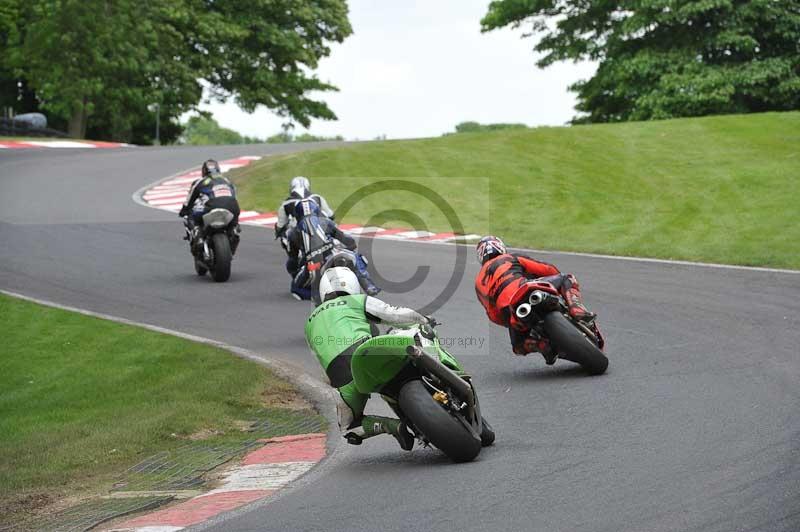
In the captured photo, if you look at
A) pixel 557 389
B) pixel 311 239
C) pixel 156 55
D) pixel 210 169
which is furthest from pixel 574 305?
pixel 156 55

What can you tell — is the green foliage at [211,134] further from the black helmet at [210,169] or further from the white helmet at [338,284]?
the white helmet at [338,284]

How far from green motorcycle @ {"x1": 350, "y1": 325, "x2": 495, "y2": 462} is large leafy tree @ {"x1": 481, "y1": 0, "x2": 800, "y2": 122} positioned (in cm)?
3482

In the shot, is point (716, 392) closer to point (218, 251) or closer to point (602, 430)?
point (602, 430)

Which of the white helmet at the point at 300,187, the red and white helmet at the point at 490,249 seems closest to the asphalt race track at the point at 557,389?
the red and white helmet at the point at 490,249

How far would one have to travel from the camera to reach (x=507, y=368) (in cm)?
1089

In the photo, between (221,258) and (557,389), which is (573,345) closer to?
(557,389)

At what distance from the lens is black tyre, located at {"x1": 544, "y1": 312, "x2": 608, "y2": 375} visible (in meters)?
9.86

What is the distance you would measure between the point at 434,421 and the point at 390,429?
57 cm

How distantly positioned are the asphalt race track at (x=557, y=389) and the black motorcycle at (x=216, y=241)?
267mm

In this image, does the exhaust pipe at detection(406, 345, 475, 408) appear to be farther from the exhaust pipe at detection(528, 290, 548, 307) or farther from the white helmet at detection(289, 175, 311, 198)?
the white helmet at detection(289, 175, 311, 198)

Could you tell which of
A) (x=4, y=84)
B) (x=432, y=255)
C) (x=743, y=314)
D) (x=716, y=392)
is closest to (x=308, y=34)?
(x=4, y=84)

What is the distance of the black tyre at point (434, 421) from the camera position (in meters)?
7.04

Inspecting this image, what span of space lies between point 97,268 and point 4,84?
124 feet

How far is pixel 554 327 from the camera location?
392 inches
